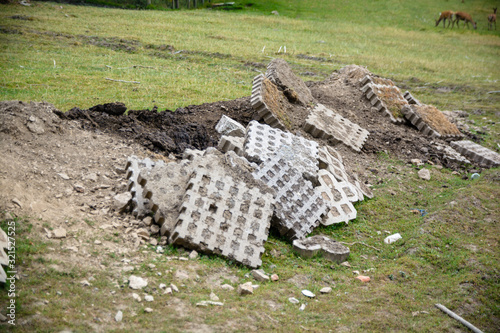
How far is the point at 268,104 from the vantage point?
10219mm

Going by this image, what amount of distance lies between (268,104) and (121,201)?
484cm

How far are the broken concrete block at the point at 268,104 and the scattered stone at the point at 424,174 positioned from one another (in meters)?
3.41

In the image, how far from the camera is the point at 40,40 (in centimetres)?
1878

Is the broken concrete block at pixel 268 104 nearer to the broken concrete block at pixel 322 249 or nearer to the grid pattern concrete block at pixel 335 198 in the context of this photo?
the grid pattern concrete block at pixel 335 198

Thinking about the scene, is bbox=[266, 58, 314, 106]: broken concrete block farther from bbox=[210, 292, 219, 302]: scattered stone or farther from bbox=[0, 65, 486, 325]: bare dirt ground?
bbox=[210, 292, 219, 302]: scattered stone

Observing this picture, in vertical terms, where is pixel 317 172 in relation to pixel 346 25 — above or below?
below

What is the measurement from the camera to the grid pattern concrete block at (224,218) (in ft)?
19.6

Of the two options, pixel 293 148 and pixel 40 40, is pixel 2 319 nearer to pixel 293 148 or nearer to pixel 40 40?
pixel 293 148

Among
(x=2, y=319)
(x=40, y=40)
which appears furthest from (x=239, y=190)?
(x=40, y=40)

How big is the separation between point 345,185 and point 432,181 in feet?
9.68

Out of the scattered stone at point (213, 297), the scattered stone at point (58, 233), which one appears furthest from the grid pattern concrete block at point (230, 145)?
the scattered stone at point (58, 233)

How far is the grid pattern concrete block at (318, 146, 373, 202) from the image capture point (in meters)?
8.95

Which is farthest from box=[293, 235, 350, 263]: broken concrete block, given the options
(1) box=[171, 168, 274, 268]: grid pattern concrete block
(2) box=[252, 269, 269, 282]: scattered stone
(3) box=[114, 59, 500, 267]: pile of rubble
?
(2) box=[252, 269, 269, 282]: scattered stone

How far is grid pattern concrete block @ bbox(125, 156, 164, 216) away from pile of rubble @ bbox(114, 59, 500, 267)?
15 millimetres
